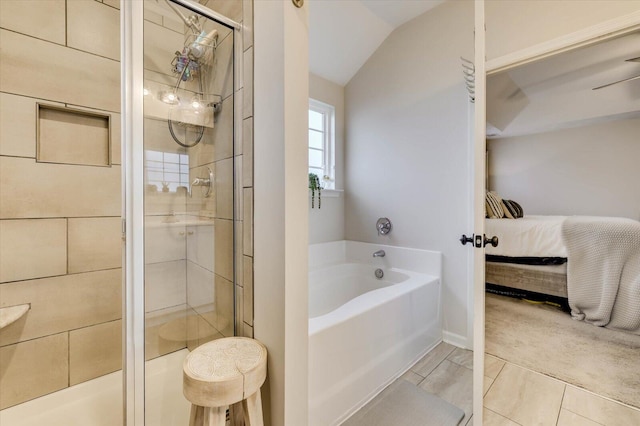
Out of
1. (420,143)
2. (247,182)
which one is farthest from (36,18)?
(420,143)

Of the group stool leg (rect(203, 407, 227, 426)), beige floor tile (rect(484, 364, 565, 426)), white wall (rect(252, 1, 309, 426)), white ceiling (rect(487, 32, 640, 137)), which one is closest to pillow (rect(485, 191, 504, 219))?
white ceiling (rect(487, 32, 640, 137))

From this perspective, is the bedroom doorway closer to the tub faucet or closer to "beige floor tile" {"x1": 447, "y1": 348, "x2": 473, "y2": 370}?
"beige floor tile" {"x1": 447, "y1": 348, "x2": 473, "y2": 370}

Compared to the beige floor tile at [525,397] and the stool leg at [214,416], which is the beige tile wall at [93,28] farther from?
the beige floor tile at [525,397]

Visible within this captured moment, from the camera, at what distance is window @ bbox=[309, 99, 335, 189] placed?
2936 mm

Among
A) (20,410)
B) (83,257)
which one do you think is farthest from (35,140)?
(20,410)

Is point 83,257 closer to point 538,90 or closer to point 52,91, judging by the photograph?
point 52,91

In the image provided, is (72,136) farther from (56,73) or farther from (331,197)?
(331,197)

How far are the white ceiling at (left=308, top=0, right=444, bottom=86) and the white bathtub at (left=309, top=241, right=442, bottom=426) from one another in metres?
1.92

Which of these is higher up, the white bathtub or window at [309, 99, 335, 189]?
window at [309, 99, 335, 189]

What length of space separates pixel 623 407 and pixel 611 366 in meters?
0.49

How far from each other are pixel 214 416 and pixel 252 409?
0.12m

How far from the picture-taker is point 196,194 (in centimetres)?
133

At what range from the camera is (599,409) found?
4.80 ft

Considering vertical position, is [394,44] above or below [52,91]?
above
